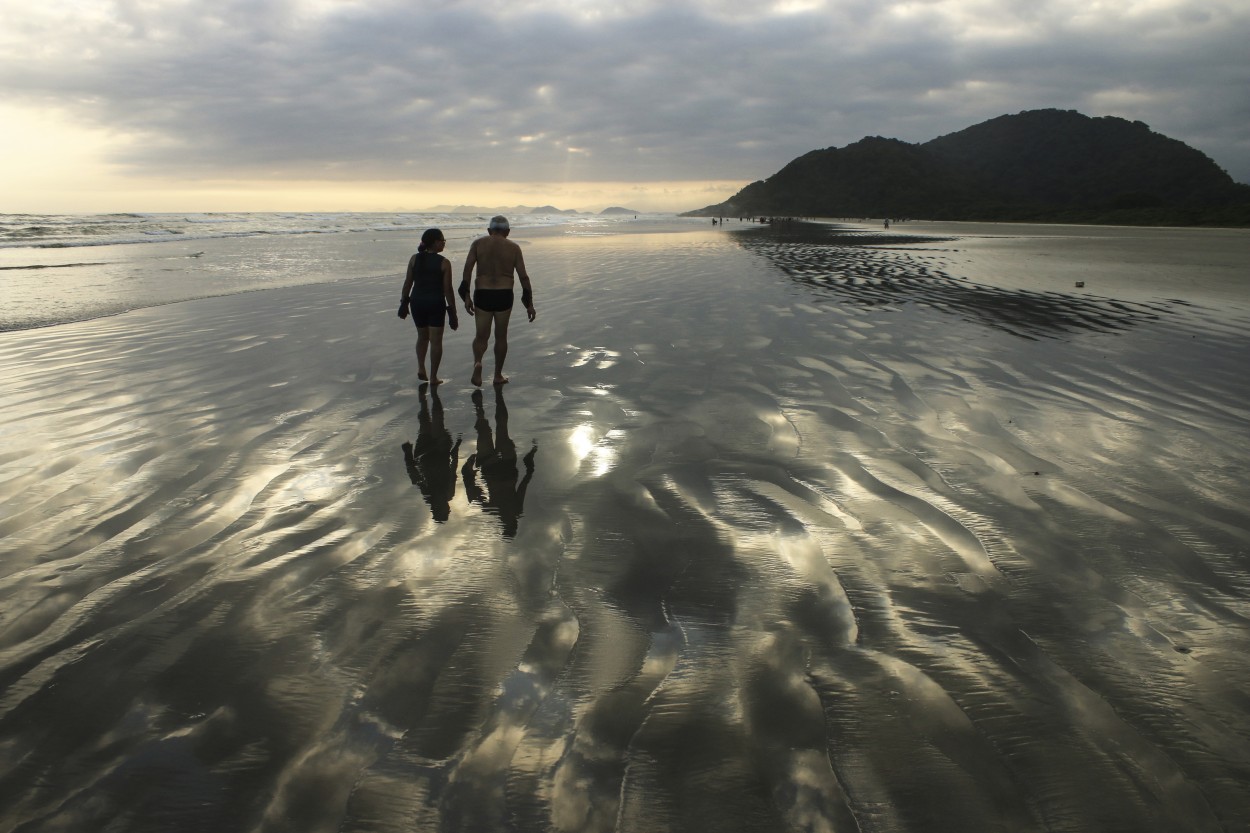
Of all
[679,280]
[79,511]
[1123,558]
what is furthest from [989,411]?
[679,280]

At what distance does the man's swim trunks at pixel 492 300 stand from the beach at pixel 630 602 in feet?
3.54

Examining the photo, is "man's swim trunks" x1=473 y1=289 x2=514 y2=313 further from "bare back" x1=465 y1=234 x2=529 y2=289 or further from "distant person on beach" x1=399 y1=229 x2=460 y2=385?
"distant person on beach" x1=399 y1=229 x2=460 y2=385

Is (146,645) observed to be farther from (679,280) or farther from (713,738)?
(679,280)

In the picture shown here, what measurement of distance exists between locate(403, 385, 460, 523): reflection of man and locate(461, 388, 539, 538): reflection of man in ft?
0.47

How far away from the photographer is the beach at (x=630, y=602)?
2.35m

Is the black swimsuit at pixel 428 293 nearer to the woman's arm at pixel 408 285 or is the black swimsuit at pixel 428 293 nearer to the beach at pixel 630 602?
the woman's arm at pixel 408 285

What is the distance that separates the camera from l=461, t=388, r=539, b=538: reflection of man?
15.3 feet

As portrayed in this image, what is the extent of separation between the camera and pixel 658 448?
583cm

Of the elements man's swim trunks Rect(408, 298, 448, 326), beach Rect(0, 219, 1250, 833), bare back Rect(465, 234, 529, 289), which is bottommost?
beach Rect(0, 219, 1250, 833)

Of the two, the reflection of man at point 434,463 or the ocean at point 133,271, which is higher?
the ocean at point 133,271

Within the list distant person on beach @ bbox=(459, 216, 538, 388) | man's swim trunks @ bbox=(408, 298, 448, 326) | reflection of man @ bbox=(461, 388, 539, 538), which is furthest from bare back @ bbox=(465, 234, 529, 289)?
reflection of man @ bbox=(461, 388, 539, 538)

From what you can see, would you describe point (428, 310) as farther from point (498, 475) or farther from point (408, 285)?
point (498, 475)

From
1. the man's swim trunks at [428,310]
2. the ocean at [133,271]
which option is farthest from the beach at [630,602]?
the ocean at [133,271]

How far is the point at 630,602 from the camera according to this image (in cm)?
348
